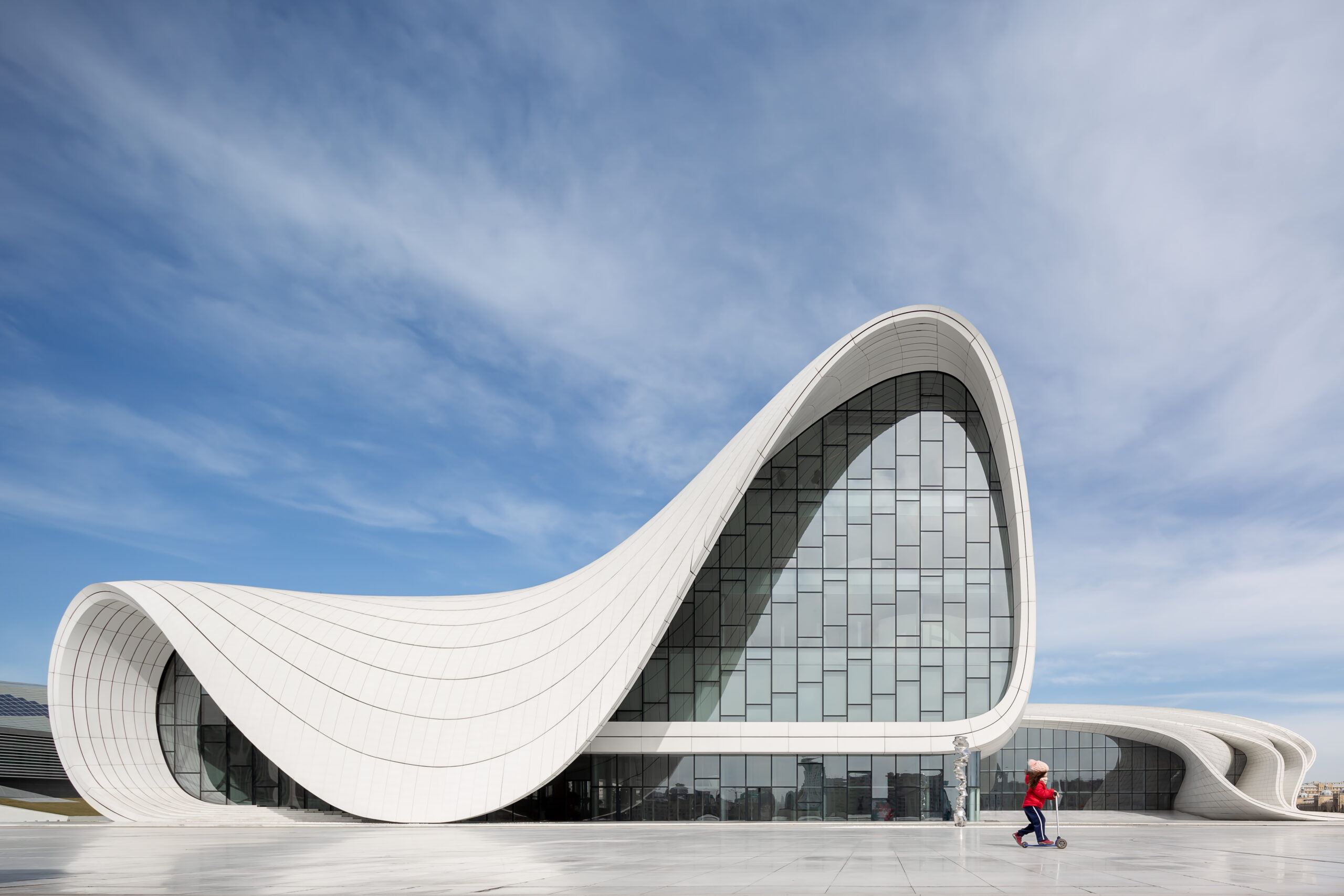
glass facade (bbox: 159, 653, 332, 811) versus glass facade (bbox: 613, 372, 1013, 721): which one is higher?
glass facade (bbox: 613, 372, 1013, 721)

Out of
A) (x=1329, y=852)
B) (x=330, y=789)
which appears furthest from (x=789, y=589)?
(x=1329, y=852)

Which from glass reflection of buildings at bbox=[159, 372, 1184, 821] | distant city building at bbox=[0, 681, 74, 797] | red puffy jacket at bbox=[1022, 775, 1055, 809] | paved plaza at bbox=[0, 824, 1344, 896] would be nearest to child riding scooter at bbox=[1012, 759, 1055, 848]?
red puffy jacket at bbox=[1022, 775, 1055, 809]

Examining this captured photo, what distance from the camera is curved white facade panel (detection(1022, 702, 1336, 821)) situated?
142 ft

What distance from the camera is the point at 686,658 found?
34.2m

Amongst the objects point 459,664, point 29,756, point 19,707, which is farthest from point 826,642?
point 19,707

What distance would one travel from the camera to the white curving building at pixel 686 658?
3017cm

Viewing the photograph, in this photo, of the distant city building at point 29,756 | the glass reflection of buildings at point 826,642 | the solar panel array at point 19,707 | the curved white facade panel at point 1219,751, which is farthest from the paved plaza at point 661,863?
the solar panel array at point 19,707

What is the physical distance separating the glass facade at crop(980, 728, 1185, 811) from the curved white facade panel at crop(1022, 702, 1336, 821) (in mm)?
754

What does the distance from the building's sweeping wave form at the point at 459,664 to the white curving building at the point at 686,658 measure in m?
0.10

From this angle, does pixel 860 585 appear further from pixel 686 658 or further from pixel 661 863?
pixel 661 863

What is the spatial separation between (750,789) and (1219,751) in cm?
2820

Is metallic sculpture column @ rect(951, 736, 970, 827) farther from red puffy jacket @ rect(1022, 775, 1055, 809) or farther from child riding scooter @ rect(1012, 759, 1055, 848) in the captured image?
red puffy jacket @ rect(1022, 775, 1055, 809)

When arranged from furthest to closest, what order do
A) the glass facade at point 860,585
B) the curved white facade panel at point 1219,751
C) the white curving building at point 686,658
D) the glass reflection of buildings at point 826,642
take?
1. the curved white facade panel at point 1219,751
2. the glass facade at point 860,585
3. the glass reflection of buildings at point 826,642
4. the white curving building at point 686,658

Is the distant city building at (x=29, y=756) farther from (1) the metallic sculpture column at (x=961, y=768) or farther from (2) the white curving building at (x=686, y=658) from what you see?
(1) the metallic sculpture column at (x=961, y=768)
